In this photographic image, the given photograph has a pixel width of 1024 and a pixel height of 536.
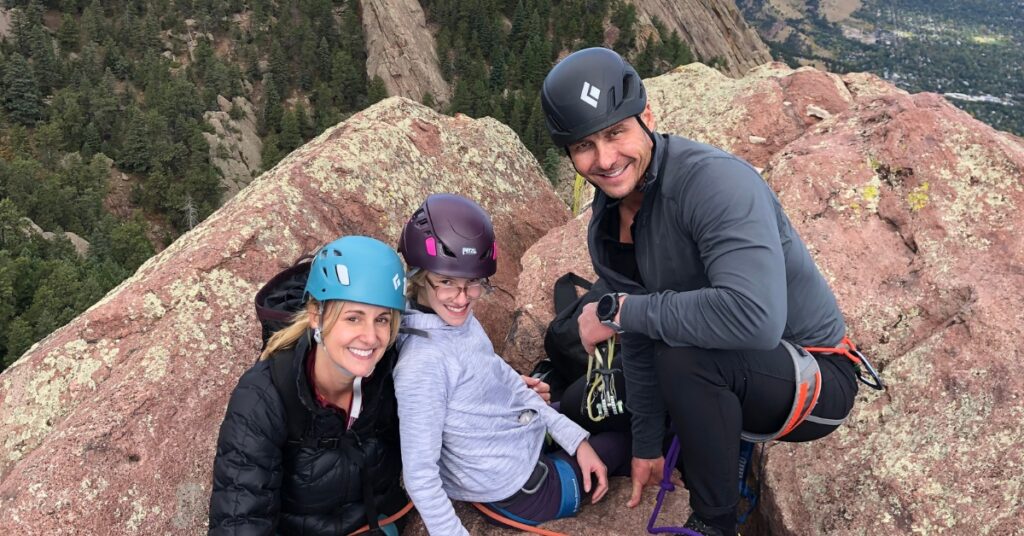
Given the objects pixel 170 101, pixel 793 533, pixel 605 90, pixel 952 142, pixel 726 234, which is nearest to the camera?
pixel 726 234

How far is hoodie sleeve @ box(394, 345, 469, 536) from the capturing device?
368 centimetres

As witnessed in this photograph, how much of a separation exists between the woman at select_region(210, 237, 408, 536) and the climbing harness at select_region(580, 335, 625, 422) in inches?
53.9

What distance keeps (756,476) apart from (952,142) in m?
3.77

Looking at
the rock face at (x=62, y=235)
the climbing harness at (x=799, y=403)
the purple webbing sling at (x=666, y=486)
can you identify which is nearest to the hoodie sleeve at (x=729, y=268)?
the climbing harness at (x=799, y=403)

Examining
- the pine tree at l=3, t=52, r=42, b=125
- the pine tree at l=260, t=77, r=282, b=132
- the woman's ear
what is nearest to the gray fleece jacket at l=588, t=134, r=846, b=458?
the woman's ear

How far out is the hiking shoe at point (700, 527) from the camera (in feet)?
12.4

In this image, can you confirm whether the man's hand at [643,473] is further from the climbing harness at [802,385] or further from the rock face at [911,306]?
the rock face at [911,306]

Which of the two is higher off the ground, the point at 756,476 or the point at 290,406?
the point at 290,406

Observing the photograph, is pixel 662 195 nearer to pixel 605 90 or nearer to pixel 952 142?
pixel 605 90

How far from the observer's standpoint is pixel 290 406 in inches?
145

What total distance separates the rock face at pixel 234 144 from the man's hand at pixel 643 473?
83.0 m

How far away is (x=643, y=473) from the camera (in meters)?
4.28

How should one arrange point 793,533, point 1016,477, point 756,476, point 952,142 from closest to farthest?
point 1016,477 < point 793,533 < point 756,476 < point 952,142

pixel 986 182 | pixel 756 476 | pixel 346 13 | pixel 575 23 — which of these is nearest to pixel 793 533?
pixel 756 476
